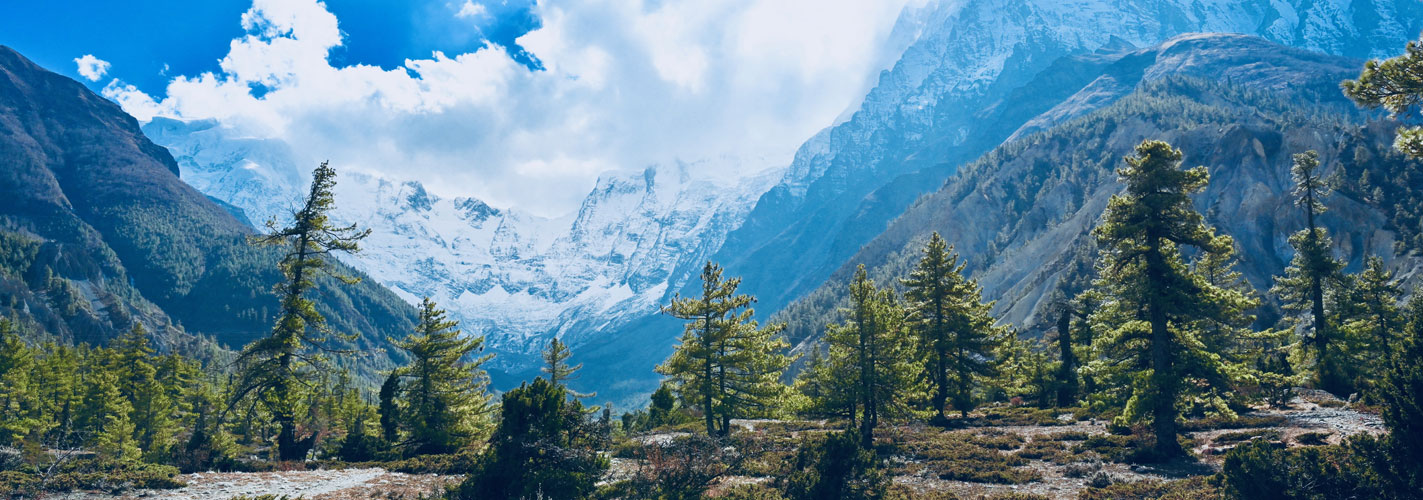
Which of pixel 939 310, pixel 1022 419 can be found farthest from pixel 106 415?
pixel 1022 419

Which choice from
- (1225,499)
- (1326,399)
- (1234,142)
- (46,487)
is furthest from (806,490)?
(1234,142)

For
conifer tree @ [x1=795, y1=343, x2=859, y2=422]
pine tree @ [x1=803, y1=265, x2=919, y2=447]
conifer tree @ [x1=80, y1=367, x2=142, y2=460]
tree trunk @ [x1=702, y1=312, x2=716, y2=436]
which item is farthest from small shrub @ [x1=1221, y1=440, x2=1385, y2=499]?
conifer tree @ [x1=80, y1=367, x2=142, y2=460]

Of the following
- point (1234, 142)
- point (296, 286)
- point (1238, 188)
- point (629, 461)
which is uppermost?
point (1234, 142)

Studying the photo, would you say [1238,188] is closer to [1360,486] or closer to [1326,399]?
[1326,399]

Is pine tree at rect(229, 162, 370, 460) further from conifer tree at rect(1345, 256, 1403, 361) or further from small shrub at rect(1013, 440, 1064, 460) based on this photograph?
conifer tree at rect(1345, 256, 1403, 361)

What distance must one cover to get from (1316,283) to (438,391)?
152 feet

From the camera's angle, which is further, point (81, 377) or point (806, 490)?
point (81, 377)

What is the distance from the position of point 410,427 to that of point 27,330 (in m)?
144

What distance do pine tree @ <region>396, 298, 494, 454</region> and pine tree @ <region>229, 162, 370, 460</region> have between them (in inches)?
228

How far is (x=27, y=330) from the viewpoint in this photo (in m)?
124

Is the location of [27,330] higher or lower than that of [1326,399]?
higher

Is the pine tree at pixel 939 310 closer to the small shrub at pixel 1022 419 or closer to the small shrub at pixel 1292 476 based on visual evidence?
the small shrub at pixel 1022 419

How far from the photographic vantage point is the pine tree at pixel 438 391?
3212 cm

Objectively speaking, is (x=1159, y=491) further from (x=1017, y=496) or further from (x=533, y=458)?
(x=533, y=458)
